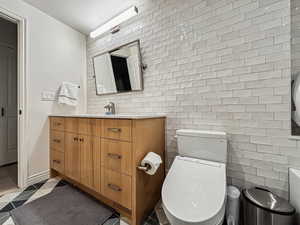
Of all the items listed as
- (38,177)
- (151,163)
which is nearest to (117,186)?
(151,163)

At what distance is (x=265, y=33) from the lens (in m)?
1.16

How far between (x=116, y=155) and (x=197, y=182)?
0.68 metres

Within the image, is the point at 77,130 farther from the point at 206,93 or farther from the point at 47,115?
the point at 206,93

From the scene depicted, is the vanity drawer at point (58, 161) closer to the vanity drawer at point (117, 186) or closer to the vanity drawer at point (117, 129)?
the vanity drawer at point (117, 186)

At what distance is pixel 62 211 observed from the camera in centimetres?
137

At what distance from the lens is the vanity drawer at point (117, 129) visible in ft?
4.03

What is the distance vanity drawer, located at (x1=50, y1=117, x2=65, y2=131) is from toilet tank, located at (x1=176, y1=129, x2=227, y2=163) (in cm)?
146

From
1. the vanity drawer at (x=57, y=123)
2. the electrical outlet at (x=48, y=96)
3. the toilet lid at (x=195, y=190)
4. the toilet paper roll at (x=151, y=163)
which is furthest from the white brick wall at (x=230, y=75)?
the electrical outlet at (x=48, y=96)

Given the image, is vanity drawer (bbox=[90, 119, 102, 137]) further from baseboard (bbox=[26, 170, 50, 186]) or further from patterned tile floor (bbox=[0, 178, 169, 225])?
baseboard (bbox=[26, 170, 50, 186])

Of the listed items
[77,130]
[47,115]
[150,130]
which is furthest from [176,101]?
[47,115]

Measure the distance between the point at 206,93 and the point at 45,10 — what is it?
7.76 ft

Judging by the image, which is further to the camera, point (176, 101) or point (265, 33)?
point (176, 101)

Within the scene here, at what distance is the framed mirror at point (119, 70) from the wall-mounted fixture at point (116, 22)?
0.29 meters

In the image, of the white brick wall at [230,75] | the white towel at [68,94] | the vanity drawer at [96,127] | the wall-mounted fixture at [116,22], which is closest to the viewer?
the white brick wall at [230,75]
